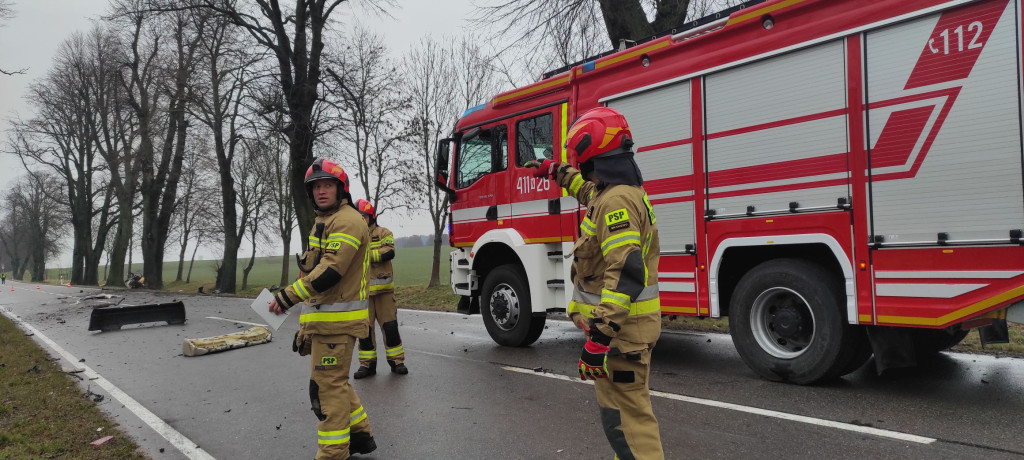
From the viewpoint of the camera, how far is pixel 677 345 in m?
7.40

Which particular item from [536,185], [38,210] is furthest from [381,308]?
[38,210]

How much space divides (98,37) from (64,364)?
32.3m

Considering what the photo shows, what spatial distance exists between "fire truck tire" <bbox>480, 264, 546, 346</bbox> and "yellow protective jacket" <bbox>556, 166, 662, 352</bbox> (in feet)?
14.7

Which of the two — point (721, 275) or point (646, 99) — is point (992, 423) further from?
point (646, 99)

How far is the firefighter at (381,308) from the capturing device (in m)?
6.36

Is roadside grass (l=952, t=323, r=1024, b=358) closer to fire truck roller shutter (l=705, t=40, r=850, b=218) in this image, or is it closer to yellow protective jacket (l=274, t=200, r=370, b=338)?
fire truck roller shutter (l=705, t=40, r=850, b=218)

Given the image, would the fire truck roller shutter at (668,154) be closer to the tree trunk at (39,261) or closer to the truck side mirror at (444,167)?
the truck side mirror at (444,167)

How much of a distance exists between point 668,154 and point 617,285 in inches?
146

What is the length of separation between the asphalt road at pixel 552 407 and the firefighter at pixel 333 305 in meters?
0.44

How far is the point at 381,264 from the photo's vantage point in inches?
260

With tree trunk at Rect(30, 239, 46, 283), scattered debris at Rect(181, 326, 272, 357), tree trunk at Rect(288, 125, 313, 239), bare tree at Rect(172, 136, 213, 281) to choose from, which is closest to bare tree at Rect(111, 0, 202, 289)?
bare tree at Rect(172, 136, 213, 281)

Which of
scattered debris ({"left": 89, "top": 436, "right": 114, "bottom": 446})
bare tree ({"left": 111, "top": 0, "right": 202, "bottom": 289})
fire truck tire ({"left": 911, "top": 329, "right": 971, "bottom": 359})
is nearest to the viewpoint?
scattered debris ({"left": 89, "top": 436, "right": 114, "bottom": 446})

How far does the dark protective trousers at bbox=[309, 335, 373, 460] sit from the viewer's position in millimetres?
3617

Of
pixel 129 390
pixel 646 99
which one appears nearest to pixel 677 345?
pixel 646 99
